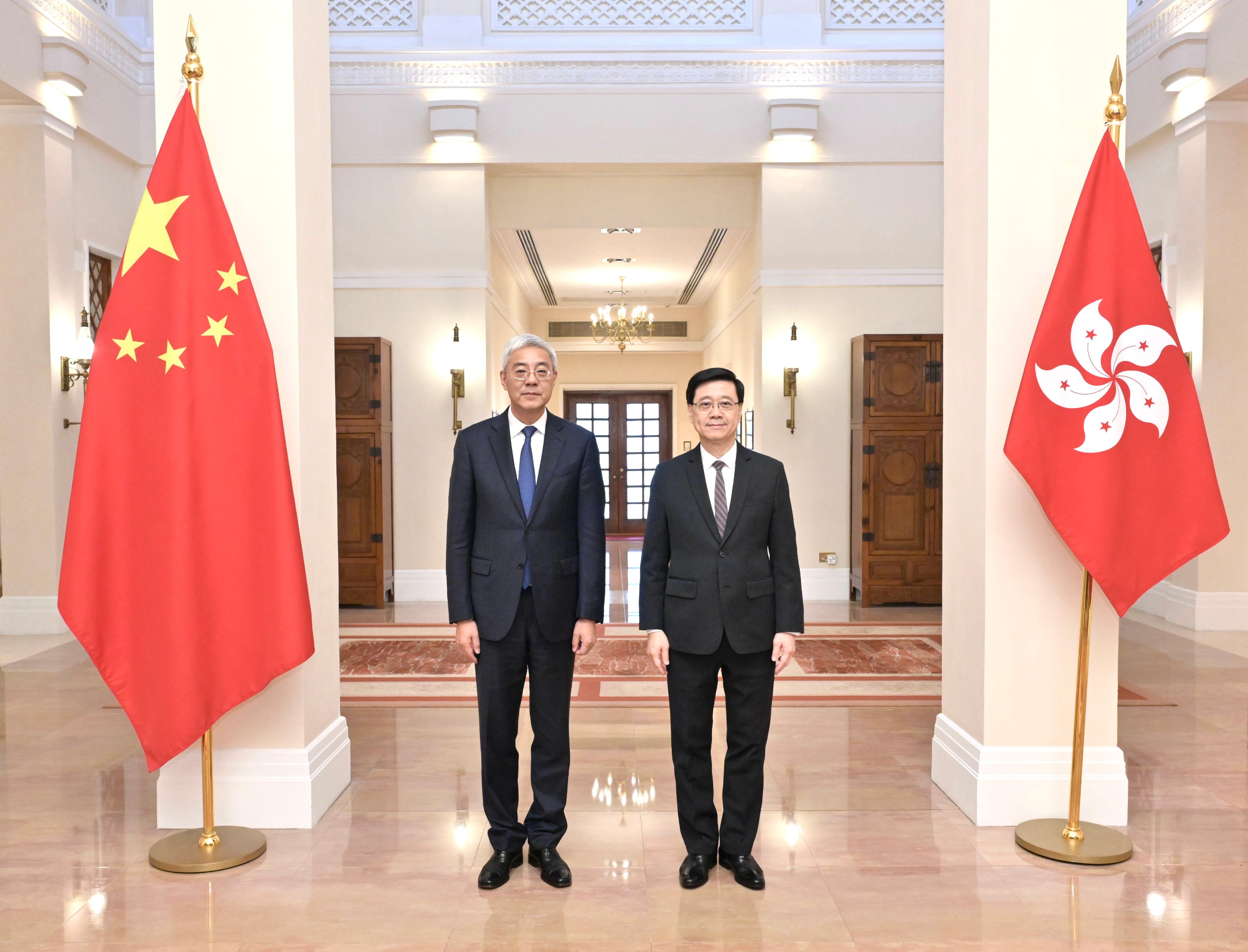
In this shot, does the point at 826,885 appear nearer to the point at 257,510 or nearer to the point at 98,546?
the point at 257,510

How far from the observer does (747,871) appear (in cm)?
317

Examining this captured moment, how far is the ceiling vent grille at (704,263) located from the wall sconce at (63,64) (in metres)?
6.07

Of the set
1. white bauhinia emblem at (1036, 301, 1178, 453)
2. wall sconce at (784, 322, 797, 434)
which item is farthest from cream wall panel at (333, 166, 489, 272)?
white bauhinia emblem at (1036, 301, 1178, 453)

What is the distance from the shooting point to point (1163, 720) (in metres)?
5.12

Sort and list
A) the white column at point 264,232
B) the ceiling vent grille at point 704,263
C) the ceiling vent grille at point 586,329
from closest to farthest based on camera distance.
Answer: the white column at point 264,232 → the ceiling vent grille at point 704,263 → the ceiling vent grille at point 586,329

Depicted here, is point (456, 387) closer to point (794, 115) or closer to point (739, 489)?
point (794, 115)

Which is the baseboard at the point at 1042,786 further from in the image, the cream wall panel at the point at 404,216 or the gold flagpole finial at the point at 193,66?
the cream wall panel at the point at 404,216

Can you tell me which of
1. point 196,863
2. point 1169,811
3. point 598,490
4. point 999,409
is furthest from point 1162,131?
point 196,863

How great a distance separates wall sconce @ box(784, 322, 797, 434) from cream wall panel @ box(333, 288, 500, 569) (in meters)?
3.04

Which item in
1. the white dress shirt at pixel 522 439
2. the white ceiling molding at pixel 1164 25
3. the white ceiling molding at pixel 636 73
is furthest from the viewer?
the white ceiling molding at pixel 636 73

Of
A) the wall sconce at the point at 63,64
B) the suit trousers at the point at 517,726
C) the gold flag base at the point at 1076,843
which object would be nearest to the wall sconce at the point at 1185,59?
the gold flag base at the point at 1076,843

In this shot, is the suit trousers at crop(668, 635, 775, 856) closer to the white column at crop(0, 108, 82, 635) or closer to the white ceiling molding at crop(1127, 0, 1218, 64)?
the white column at crop(0, 108, 82, 635)

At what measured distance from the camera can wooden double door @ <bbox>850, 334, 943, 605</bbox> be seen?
29.6ft

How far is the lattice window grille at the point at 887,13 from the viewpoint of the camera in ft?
30.5
